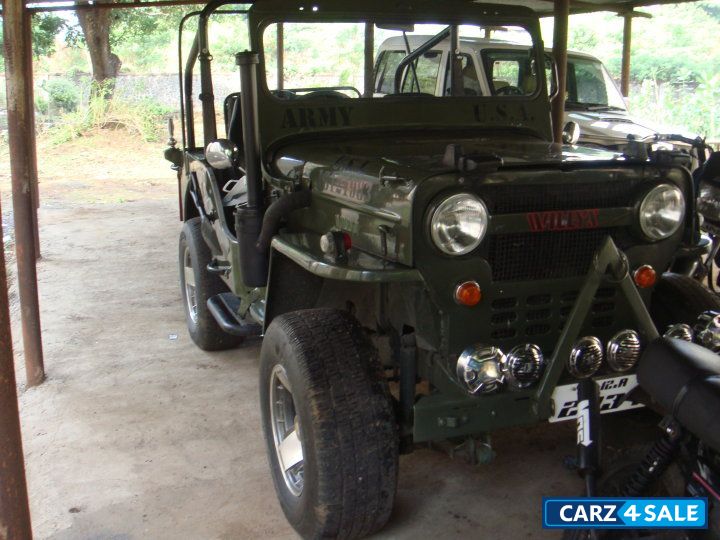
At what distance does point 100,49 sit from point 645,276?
1788 centimetres

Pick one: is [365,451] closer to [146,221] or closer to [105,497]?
[105,497]

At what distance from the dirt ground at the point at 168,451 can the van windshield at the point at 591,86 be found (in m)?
6.21

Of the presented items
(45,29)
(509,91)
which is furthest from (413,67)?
(45,29)

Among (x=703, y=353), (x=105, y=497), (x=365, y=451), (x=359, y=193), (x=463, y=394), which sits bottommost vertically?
(x=105, y=497)

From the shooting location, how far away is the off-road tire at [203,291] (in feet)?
15.9

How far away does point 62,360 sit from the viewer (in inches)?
193

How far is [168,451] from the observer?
Result: 368 cm

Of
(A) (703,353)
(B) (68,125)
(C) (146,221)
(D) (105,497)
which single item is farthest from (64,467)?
(B) (68,125)

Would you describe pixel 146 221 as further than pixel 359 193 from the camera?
Yes

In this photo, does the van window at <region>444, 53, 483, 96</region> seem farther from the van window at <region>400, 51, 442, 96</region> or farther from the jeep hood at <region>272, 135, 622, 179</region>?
the jeep hood at <region>272, 135, 622, 179</region>

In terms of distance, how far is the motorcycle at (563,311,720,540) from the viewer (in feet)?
6.83

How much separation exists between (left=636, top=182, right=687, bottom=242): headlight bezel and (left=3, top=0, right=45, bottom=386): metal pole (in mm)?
→ 3271

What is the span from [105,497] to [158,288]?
137 inches

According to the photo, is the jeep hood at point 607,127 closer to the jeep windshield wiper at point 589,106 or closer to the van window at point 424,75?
the jeep windshield wiper at point 589,106
